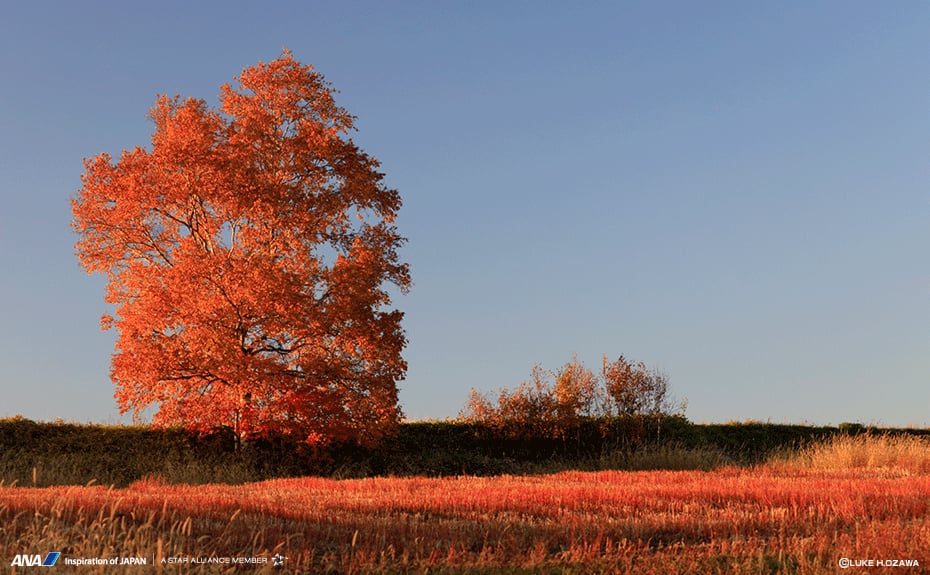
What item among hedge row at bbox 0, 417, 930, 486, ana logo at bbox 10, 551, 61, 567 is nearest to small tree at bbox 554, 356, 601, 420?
hedge row at bbox 0, 417, 930, 486

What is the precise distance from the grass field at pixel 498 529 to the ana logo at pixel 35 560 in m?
0.10

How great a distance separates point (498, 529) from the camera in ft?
32.0

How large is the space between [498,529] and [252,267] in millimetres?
12975

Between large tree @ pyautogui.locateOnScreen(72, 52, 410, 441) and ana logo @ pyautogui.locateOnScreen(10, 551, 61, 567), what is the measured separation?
12.6m

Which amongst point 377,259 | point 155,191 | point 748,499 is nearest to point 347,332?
point 377,259

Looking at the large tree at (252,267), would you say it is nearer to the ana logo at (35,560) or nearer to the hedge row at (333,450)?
the hedge row at (333,450)

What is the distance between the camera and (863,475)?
19609mm

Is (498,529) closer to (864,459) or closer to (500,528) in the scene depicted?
(500,528)

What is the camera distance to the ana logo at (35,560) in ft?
24.6

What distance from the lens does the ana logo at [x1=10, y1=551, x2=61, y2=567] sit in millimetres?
7496

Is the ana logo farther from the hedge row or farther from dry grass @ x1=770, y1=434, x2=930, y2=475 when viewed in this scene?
dry grass @ x1=770, y1=434, x2=930, y2=475

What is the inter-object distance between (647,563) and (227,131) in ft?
61.1

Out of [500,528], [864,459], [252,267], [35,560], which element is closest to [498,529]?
[500,528]

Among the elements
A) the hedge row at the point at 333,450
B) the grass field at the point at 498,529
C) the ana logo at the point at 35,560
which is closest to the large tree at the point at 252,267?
the hedge row at the point at 333,450
